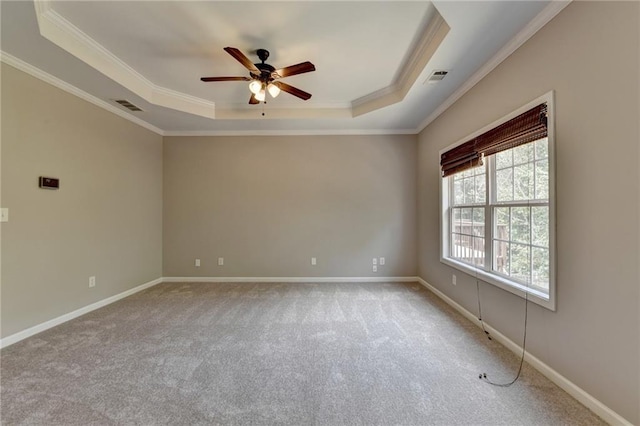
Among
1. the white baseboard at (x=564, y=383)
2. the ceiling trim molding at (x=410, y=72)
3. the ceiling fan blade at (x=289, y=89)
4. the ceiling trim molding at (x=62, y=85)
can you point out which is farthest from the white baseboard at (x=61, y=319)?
the white baseboard at (x=564, y=383)

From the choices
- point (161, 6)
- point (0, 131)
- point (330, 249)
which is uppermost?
point (161, 6)

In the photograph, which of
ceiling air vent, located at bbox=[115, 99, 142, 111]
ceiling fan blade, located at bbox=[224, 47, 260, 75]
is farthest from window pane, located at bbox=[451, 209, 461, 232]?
ceiling air vent, located at bbox=[115, 99, 142, 111]

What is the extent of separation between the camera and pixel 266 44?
2453mm

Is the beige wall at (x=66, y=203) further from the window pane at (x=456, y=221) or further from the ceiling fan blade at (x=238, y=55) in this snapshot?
the window pane at (x=456, y=221)

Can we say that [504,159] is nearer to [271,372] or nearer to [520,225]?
[520,225]

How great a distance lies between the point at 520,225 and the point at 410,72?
1.98 metres

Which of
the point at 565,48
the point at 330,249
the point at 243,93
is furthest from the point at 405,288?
the point at 243,93

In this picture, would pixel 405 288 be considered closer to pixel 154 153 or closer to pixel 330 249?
pixel 330 249

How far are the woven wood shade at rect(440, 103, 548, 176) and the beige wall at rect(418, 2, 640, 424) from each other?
0.13 metres

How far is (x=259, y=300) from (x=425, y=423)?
2.58m

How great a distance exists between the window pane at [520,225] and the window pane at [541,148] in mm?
449

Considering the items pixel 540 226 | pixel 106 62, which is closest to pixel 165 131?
pixel 106 62

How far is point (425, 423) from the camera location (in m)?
1.50

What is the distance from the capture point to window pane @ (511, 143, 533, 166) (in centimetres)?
213
